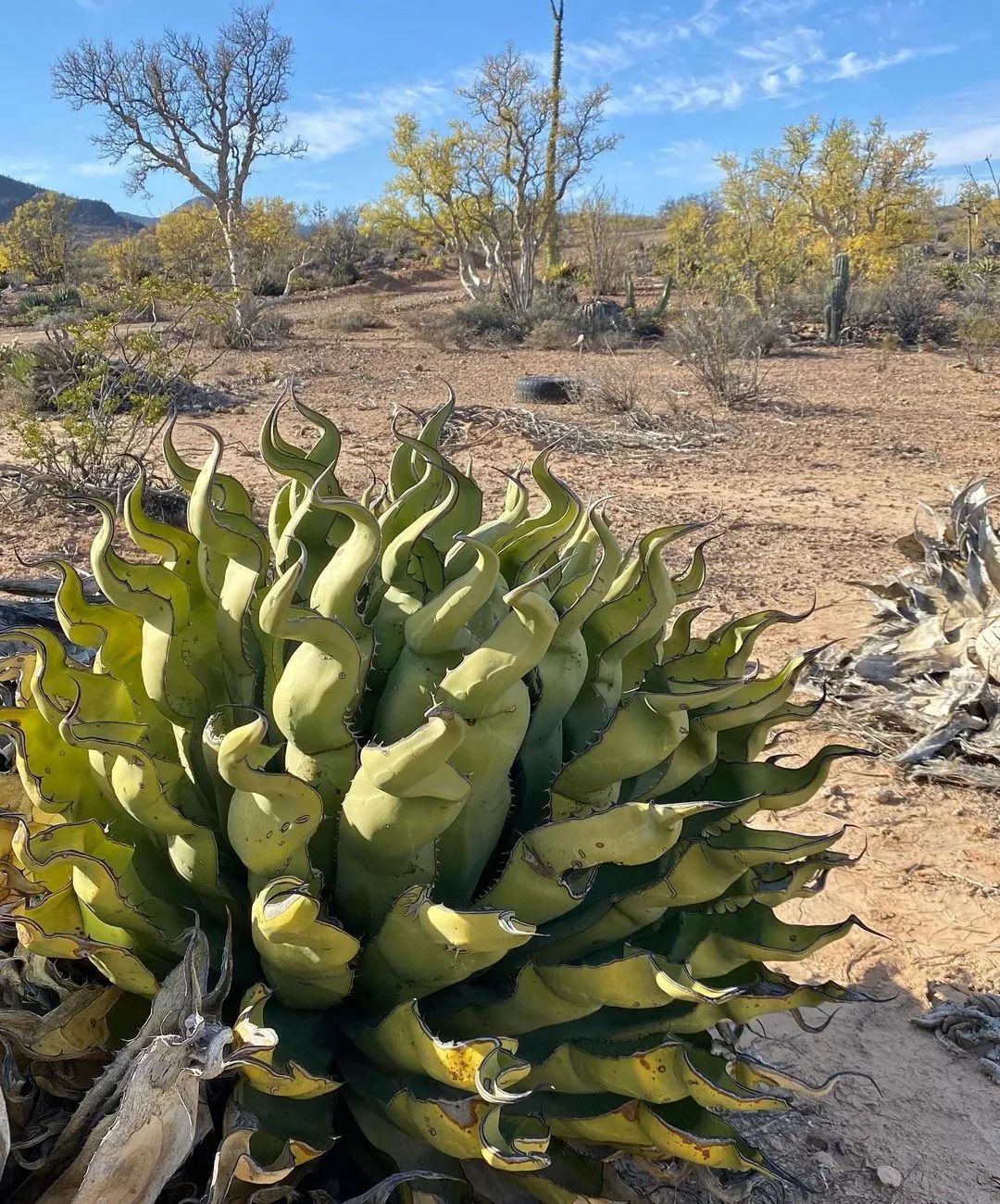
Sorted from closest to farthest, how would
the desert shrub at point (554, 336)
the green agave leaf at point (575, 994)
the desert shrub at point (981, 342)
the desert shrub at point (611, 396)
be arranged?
the green agave leaf at point (575, 994) < the desert shrub at point (611, 396) < the desert shrub at point (981, 342) < the desert shrub at point (554, 336)

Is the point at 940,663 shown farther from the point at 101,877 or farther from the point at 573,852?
the point at 101,877

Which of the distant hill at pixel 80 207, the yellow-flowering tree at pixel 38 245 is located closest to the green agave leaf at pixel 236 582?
the yellow-flowering tree at pixel 38 245

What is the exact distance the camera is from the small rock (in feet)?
6.20

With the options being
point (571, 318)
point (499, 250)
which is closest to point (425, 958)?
point (571, 318)

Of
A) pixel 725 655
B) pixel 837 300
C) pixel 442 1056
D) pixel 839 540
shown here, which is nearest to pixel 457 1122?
pixel 442 1056

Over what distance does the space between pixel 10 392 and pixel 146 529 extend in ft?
37.2

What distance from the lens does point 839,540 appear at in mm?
7121

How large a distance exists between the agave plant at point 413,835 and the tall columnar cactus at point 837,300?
21611mm

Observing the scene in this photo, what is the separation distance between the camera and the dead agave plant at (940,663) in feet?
13.2

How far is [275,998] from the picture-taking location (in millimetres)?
1171

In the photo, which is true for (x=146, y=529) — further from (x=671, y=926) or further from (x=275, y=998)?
(x=671, y=926)

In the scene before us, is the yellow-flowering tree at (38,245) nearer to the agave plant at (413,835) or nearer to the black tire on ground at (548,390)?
the black tire on ground at (548,390)

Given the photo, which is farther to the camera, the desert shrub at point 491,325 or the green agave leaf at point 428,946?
the desert shrub at point 491,325

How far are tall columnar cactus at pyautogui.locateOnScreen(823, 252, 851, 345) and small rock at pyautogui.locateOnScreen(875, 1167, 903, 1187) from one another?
21146 mm
